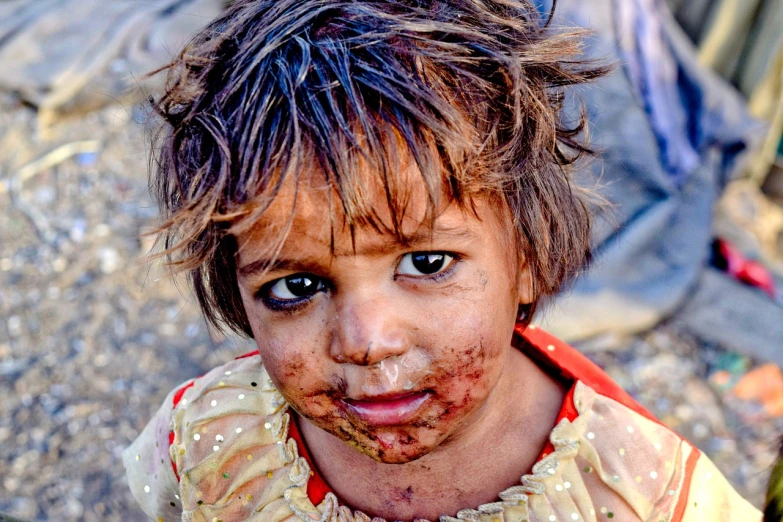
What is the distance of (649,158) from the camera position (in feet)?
11.5

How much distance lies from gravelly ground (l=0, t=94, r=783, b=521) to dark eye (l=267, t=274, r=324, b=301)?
1.45 meters

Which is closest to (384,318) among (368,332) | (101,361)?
(368,332)

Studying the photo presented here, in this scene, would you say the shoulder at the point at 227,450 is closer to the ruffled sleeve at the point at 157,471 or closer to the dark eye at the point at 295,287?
the ruffled sleeve at the point at 157,471

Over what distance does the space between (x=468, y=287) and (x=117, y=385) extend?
7.09 ft

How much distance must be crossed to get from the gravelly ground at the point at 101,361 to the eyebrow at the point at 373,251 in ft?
4.91

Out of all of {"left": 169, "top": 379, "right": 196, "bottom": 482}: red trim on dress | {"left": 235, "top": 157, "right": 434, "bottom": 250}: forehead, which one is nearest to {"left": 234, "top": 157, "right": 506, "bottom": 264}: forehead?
{"left": 235, "top": 157, "right": 434, "bottom": 250}: forehead

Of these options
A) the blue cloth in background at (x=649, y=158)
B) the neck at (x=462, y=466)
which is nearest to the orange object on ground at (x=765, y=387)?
the blue cloth in background at (x=649, y=158)

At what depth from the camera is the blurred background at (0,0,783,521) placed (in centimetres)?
272

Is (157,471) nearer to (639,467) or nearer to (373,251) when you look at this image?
(373,251)

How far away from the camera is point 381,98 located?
3.43ft

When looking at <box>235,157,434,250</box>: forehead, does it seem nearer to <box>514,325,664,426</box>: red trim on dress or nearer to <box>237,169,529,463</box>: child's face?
<box>237,169,529,463</box>: child's face

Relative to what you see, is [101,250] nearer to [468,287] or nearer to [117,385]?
[117,385]

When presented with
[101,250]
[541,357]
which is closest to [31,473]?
[101,250]

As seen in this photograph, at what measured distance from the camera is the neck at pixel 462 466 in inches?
52.2
